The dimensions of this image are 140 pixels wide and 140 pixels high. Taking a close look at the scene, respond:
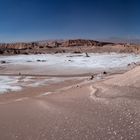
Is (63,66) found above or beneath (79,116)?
beneath

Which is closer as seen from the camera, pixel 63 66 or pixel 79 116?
pixel 79 116

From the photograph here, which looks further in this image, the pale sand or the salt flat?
the salt flat

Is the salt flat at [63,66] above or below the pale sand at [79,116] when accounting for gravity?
below

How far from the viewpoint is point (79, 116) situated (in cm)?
646

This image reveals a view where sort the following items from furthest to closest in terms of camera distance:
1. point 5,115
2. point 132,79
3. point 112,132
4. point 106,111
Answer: point 132,79 → point 5,115 → point 106,111 → point 112,132

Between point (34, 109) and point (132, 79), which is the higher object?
point (132, 79)

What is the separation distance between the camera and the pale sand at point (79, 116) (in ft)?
17.7

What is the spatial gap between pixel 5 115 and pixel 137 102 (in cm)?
305

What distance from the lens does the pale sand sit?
17.7 feet

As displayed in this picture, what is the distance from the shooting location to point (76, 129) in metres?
5.64

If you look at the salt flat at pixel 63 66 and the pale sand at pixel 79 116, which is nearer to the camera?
the pale sand at pixel 79 116

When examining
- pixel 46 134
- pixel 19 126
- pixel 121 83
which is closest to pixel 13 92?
pixel 121 83

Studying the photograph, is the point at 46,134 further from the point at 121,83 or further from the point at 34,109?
the point at 121,83

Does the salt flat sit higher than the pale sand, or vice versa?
the pale sand
